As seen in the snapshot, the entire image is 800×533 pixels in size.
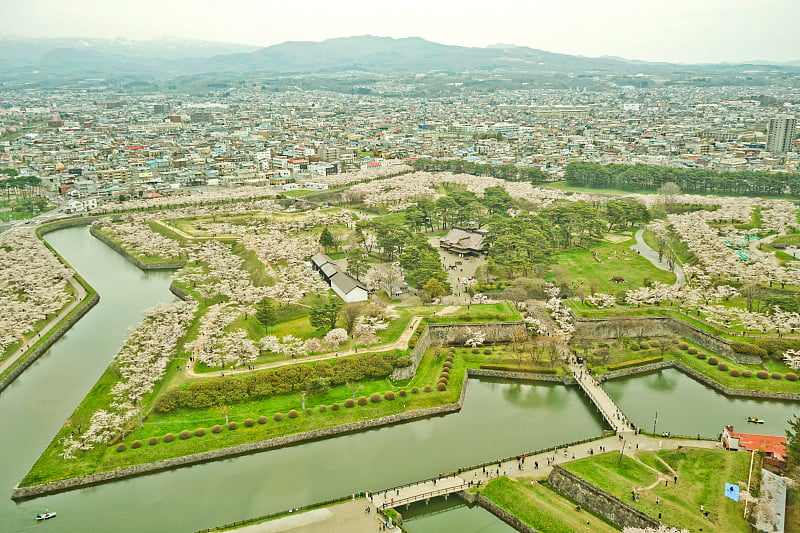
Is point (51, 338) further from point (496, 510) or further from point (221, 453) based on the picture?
point (496, 510)

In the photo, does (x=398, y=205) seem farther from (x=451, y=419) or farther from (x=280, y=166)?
→ (x=451, y=419)

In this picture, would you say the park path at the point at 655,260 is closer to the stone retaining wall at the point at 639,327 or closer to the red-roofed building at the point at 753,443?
the stone retaining wall at the point at 639,327

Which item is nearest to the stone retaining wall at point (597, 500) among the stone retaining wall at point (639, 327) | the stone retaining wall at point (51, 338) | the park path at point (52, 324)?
the stone retaining wall at point (639, 327)

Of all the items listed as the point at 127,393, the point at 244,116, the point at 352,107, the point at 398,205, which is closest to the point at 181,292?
the point at 127,393

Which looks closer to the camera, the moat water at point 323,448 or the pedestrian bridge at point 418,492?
the pedestrian bridge at point 418,492

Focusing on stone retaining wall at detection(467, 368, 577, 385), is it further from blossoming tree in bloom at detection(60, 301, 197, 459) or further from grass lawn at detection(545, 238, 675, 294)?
blossoming tree in bloom at detection(60, 301, 197, 459)

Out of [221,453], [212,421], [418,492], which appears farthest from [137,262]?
[418,492]
